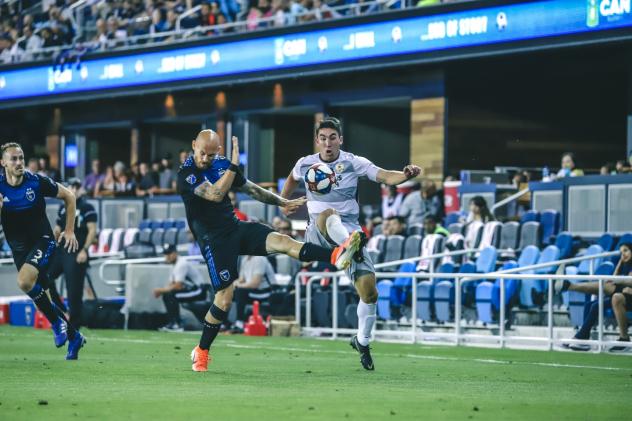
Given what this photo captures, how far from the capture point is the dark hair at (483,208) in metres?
21.7

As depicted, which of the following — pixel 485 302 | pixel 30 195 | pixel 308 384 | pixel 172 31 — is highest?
pixel 172 31

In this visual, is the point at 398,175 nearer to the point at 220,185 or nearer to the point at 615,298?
the point at 220,185

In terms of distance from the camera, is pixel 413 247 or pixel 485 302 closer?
pixel 485 302

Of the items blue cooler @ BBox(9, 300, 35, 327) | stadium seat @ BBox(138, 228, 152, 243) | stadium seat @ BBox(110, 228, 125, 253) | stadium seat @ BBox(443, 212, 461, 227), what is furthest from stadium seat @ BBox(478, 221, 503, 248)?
stadium seat @ BBox(110, 228, 125, 253)

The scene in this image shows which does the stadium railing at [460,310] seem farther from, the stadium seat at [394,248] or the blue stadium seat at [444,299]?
the stadium seat at [394,248]

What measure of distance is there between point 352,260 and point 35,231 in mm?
3546

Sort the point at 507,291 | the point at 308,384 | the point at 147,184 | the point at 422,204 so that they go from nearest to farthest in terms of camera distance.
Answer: the point at 308,384 < the point at 507,291 < the point at 422,204 < the point at 147,184

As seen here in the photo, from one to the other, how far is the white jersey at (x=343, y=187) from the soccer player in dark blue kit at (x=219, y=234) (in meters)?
0.65

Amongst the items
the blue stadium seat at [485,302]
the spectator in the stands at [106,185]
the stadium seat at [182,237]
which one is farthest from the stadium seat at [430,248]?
the spectator in the stands at [106,185]

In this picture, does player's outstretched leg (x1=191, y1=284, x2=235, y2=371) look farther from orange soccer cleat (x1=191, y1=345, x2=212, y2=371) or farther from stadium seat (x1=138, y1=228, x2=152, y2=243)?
stadium seat (x1=138, y1=228, x2=152, y2=243)

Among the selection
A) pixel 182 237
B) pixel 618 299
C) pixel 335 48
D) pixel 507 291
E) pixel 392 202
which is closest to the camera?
pixel 618 299

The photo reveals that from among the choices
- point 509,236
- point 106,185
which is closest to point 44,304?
point 509,236

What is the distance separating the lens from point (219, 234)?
11.8 metres

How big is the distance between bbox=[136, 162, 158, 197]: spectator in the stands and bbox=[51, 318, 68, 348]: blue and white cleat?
19.7m
